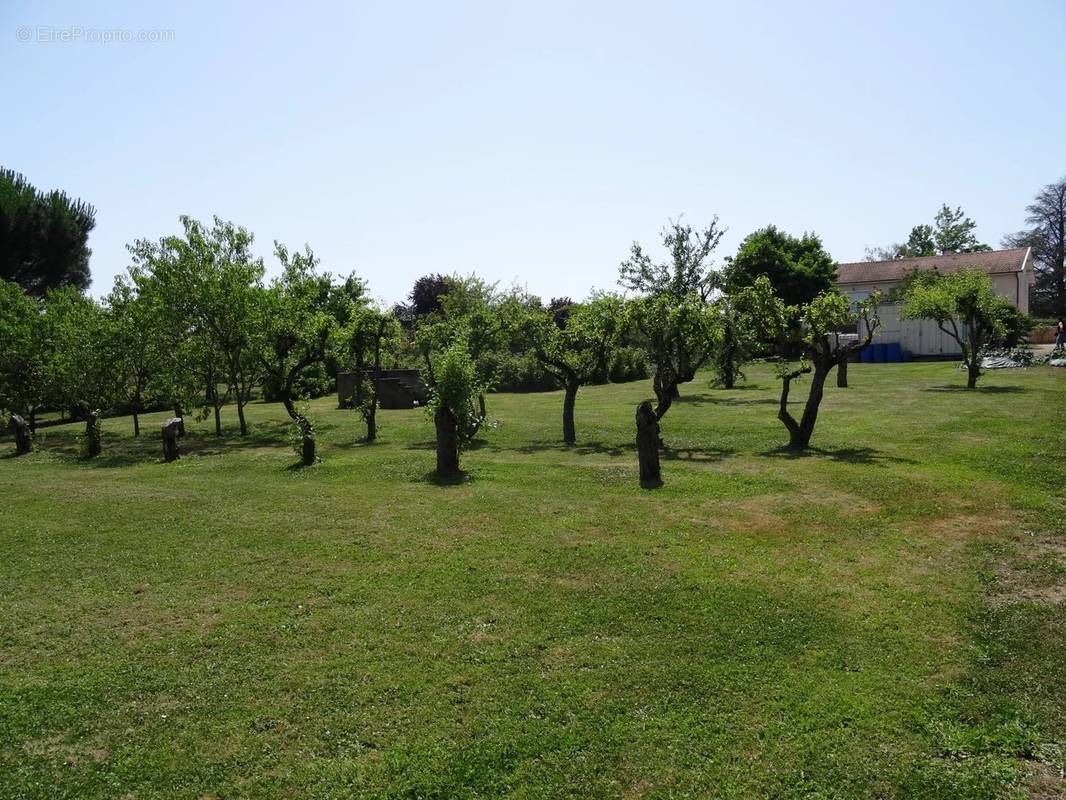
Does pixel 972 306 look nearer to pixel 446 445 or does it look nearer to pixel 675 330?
pixel 675 330

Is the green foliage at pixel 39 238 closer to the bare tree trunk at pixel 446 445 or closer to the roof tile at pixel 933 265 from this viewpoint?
the bare tree trunk at pixel 446 445

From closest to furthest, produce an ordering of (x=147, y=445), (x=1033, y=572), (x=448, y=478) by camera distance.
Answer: (x=1033, y=572)
(x=448, y=478)
(x=147, y=445)

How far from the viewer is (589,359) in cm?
2192

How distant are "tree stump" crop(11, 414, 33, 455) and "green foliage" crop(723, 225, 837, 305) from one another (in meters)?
40.0

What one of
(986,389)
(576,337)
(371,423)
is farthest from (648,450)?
(986,389)

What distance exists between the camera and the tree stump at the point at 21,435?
2217 cm

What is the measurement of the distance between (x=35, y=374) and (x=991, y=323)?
3565 cm

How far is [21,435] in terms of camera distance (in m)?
22.4

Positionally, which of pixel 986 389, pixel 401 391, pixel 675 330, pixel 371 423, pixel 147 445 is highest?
pixel 675 330

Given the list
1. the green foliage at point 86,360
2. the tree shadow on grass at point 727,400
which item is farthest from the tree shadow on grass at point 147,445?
the tree shadow on grass at point 727,400

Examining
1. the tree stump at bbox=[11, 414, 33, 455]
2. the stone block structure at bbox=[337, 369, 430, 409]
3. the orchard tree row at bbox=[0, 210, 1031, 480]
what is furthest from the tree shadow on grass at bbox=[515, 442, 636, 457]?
the tree stump at bbox=[11, 414, 33, 455]

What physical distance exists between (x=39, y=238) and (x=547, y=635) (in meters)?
45.0

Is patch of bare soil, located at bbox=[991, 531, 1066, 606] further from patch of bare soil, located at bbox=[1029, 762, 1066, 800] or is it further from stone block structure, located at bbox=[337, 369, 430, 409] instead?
stone block structure, located at bbox=[337, 369, 430, 409]

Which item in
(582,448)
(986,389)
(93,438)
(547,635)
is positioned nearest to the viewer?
(547,635)
